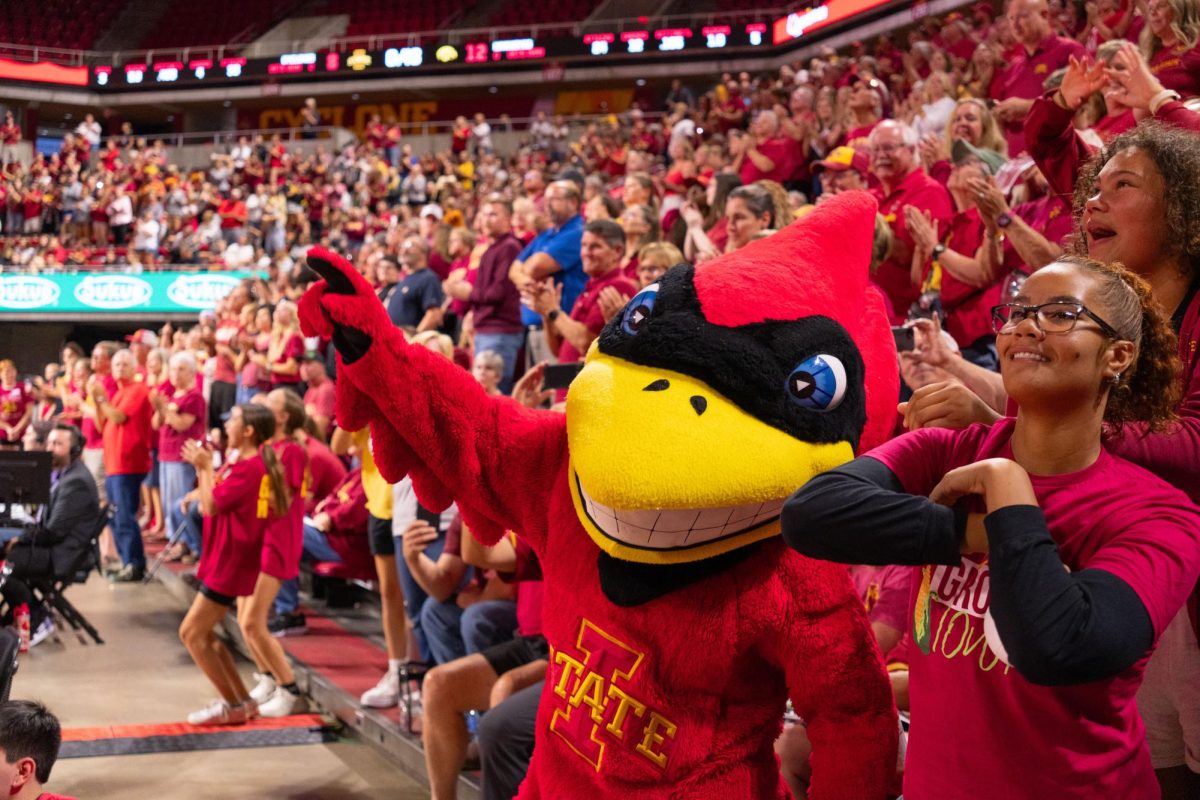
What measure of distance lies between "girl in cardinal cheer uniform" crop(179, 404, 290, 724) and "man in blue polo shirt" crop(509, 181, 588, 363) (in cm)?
148

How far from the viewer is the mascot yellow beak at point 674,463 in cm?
190

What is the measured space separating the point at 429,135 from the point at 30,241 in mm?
6877

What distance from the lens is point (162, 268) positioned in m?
18.2

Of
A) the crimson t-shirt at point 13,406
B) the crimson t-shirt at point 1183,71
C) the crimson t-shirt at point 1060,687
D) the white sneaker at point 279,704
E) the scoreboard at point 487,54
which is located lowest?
the white sneaker at point 279,704

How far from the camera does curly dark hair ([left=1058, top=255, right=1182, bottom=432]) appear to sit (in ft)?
5.34

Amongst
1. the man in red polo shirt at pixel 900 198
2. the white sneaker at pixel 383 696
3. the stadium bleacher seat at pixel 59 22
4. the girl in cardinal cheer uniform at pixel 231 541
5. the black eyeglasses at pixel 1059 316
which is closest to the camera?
the black eyeglasses at pixel 1059 316

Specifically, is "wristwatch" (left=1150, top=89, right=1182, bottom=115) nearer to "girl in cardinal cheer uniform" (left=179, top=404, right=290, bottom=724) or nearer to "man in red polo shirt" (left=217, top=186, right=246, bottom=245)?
"girl in cardinal cheer uniform" (left=179, top=404, right=290, bottom=724)

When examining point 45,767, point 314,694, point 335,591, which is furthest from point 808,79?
point 45,767

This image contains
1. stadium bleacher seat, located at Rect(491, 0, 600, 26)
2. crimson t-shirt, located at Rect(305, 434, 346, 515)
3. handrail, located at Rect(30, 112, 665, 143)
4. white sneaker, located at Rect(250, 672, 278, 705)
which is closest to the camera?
white sneaker, located at Rect(250, 672, 278, 705)

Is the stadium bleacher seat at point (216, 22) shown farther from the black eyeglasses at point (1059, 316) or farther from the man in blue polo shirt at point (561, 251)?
the black eyeglasses at point (1059, 316)

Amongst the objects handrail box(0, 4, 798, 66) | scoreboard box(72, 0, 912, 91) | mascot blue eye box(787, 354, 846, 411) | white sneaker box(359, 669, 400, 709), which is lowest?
white sneaker box(359, 669, 400, 709)

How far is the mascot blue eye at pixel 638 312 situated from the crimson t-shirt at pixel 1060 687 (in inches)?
26.4

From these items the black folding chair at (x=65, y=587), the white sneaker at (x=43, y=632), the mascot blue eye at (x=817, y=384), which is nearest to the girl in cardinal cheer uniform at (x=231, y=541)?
the black folding chair at (x=65, y=587)

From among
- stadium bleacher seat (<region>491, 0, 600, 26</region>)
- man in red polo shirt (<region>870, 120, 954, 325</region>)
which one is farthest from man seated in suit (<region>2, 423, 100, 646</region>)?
stadium bleacher seat (<region>491, 0, 600, 26</region>)
